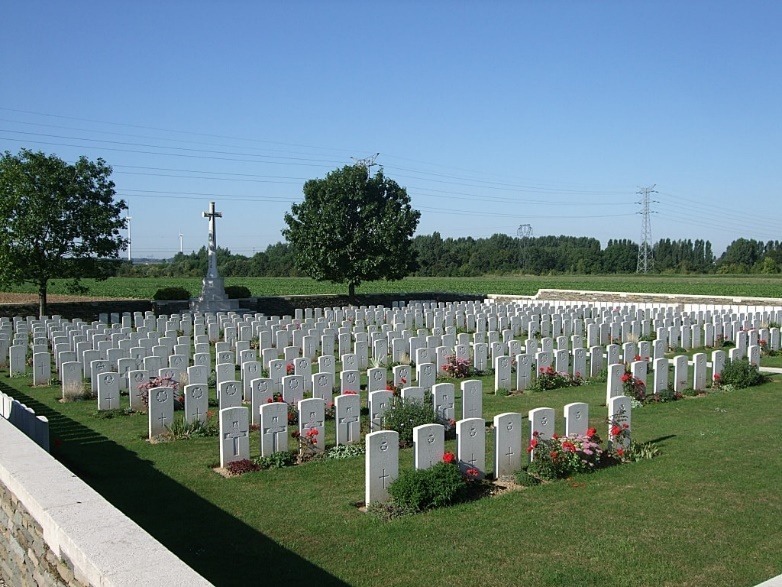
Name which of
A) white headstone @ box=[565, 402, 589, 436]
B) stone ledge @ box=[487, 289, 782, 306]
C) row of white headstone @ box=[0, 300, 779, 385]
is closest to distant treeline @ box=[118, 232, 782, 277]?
stone ledge @ box=[487, 289, 782, 306]

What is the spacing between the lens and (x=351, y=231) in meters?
33.5

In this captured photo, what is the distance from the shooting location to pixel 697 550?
6109 mm

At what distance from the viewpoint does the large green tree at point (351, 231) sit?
108ft

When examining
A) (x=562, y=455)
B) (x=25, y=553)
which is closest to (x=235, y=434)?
(x=25, y=553)

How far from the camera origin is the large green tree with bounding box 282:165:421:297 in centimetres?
3300

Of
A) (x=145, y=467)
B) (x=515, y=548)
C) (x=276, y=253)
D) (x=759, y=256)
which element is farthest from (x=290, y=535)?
(x=759, y=256)

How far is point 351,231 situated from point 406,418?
2429 cm

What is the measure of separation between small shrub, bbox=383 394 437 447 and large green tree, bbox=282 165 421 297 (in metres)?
22.8

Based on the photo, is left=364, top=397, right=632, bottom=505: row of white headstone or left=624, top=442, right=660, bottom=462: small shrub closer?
left=364, top=397, right=632, bottom=505: row of white headstone

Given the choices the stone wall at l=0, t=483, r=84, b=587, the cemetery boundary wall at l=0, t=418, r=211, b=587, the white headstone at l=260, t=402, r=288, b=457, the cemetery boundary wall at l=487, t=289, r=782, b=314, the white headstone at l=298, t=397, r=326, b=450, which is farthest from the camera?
the cemetery boundary wall at l=487, t=289, r=782, b=314

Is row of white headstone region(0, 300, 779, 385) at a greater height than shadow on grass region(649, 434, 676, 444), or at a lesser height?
greater

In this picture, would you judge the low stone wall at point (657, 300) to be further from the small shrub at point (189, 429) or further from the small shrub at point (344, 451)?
the small shrub at point (189, 429)

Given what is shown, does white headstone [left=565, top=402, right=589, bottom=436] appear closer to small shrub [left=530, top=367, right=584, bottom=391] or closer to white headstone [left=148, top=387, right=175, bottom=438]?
small shrub [left=530, top=367, right=584, bottom=391]

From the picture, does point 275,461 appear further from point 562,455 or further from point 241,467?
point 562,455
